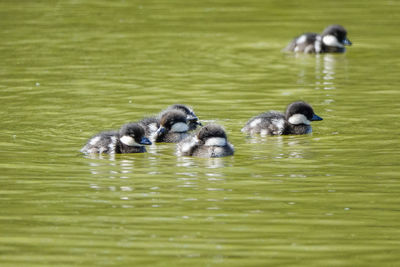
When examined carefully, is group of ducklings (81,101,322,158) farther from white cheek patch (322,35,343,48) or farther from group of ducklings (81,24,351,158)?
white cheek patch (322,35,343,48)

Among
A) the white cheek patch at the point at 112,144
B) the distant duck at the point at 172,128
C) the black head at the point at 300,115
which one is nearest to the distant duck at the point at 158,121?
the distant duck at the point at 172,128

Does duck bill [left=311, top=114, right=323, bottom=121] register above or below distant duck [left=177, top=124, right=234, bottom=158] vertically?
above

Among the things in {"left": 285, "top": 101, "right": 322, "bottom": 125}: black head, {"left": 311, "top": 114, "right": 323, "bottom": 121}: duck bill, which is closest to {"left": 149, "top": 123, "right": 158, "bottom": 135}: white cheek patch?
{"left": 285, "top": 101, "right": 322, "bottom": 125}: black head

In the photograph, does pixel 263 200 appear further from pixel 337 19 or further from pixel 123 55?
pixel 337 19

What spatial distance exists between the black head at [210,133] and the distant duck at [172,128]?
0.78 metres

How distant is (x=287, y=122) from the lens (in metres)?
10.0

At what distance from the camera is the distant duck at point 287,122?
9.88m

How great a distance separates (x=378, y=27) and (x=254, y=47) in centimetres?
307

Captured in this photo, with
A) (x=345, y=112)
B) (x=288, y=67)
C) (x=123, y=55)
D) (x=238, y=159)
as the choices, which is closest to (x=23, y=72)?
(x=123, y=55)

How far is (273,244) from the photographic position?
18.9 feet

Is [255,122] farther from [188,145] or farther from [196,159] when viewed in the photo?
[196,159]

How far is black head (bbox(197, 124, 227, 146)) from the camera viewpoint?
8797 millimetres

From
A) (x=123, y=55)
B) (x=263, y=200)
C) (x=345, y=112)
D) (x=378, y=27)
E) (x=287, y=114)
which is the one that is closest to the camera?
(x=263, y=200)

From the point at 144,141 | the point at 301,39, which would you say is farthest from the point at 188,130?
the point at 301,39
